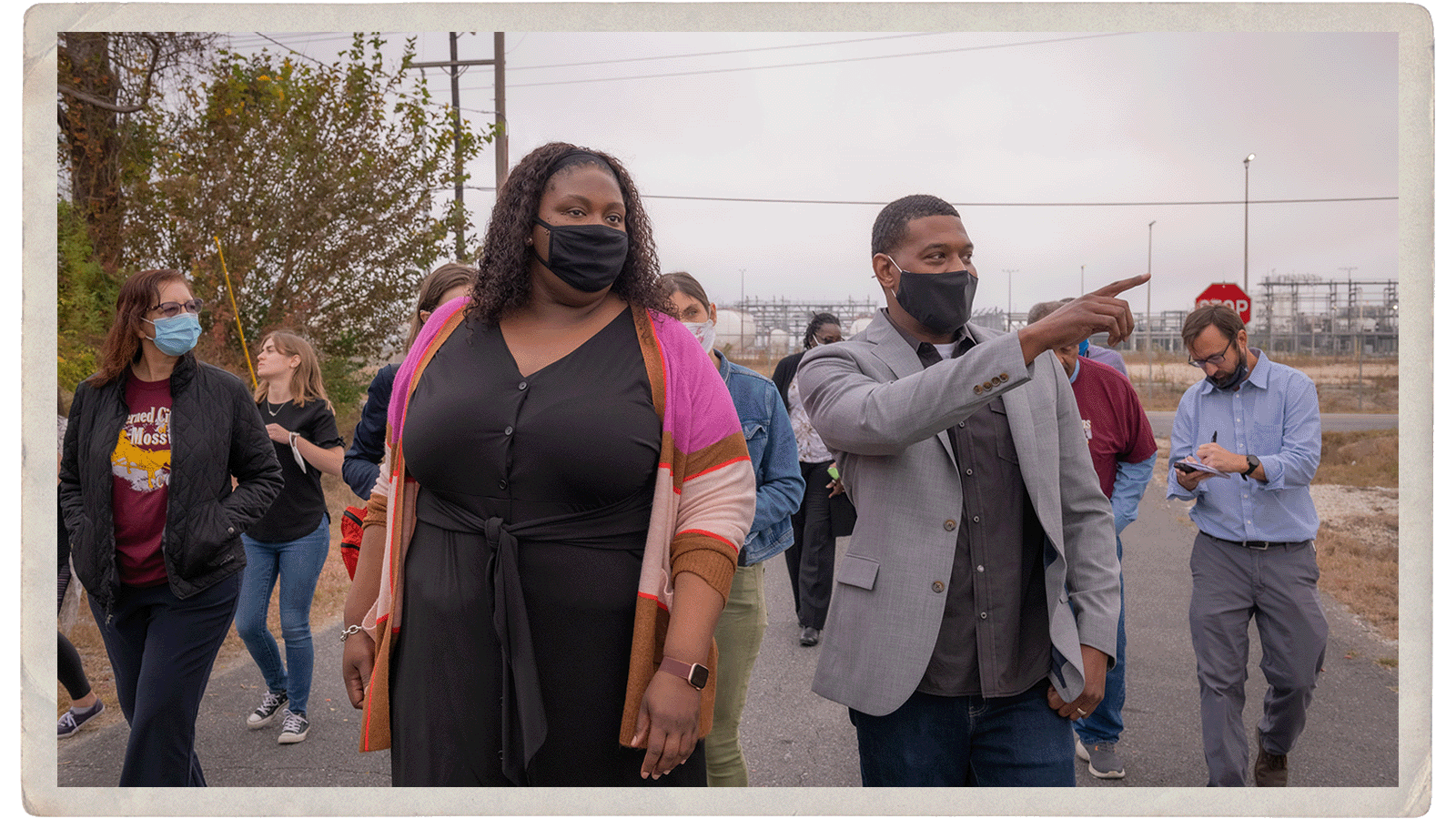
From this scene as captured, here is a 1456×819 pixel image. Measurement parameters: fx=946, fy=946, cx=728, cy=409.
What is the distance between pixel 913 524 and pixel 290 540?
3375 mm

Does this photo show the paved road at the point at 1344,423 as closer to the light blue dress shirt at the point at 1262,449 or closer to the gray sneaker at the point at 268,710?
the light blue dress shirt at the point at 1262,449

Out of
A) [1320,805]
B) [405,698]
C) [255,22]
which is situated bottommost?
[1320,805]

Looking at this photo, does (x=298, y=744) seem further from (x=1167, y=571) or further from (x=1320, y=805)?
(x=1167, y=571)

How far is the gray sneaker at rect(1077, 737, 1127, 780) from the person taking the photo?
392 cm

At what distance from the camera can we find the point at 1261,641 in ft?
12.1

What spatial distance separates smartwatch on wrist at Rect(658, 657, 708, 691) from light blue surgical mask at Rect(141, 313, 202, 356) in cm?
224

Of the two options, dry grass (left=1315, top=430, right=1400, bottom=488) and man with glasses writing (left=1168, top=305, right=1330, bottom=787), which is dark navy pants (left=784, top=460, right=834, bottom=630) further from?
dry grass (left=1315, top=430, right=1400, bottom=488)

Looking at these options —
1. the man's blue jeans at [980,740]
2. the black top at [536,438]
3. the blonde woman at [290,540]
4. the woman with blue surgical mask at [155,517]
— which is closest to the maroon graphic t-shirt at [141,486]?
the woman with blue surgical mask at [155,517]

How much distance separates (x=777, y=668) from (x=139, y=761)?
3.20 m

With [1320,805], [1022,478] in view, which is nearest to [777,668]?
[1320,805]

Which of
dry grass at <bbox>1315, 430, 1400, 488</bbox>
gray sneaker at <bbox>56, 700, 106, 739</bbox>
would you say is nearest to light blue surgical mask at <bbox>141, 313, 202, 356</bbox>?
gray sneaker at <bbox>56, 700, 106, 739</bbox>

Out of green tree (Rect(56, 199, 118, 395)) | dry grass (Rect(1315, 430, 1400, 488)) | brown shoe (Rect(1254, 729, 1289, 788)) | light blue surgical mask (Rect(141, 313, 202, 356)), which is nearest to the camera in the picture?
light blue surgical mask (Rect(141, 313, 202, 356))

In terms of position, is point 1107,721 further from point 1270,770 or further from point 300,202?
point 300,202

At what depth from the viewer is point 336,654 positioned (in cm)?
564
